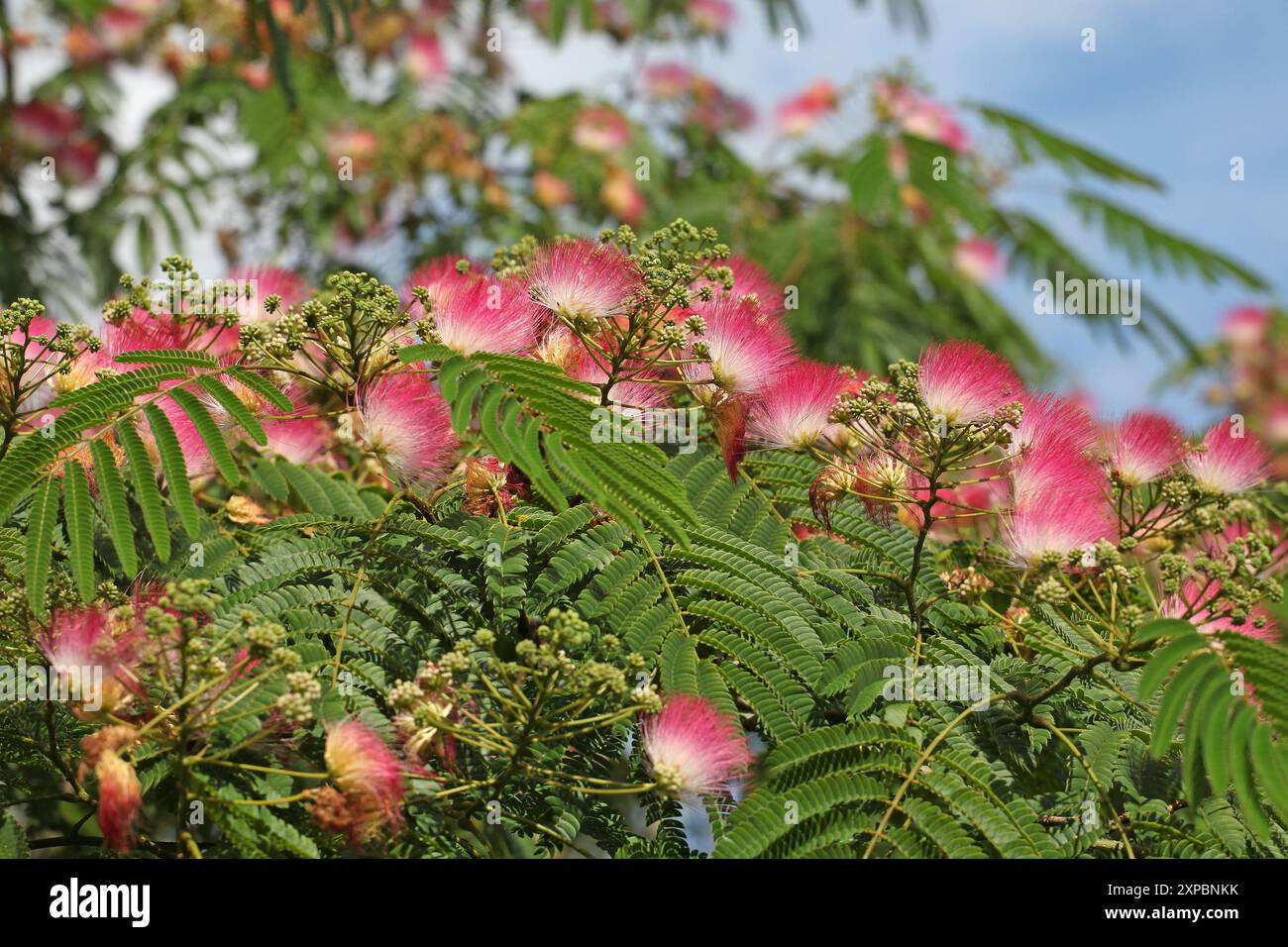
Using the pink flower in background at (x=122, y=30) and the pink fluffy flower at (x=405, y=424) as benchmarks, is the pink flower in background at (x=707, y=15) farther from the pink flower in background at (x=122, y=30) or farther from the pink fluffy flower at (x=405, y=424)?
the pink fluffy flower at (x=405, y=424)

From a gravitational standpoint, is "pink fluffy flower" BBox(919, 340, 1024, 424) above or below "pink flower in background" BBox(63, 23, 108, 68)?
below

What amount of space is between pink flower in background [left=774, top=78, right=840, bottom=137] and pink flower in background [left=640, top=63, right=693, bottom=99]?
0.64 meters

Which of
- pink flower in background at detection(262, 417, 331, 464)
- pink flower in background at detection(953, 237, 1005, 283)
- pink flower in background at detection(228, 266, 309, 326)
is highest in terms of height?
pink flower in background at detection(953, 237, 1005, 283)

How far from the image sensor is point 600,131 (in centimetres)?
712

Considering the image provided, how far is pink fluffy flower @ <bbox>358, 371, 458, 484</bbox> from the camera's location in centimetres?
225

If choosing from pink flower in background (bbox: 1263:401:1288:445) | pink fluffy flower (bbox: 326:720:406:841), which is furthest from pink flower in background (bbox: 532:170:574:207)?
pink fluffy flower (bbox: 326:720:406:841)

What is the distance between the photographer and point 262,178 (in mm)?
6684

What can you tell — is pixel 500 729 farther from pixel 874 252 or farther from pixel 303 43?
pixel 303 43

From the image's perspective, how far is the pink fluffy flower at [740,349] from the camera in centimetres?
232

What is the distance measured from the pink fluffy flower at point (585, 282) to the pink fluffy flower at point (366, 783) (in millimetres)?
822

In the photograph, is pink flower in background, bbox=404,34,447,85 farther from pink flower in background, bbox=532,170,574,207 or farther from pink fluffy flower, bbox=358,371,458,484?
pink fluffy flower, bbox=358,371,458,484

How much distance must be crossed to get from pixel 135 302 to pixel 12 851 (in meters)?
1.05

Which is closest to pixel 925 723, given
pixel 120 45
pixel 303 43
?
pixel 303 43

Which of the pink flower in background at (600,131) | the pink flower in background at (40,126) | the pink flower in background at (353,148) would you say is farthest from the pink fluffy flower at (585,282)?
the pink flower in background at (40,126)
